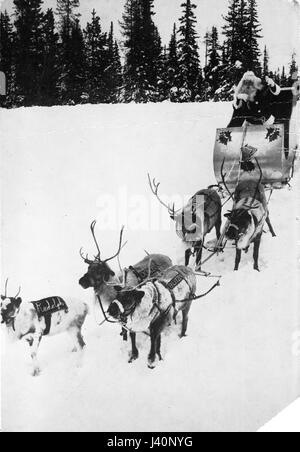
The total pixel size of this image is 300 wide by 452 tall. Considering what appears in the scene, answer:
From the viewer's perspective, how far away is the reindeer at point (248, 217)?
220 cm

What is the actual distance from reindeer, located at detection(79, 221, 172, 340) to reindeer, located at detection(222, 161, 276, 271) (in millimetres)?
304

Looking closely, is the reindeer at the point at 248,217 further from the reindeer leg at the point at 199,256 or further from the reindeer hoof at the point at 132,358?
the reindeer hoof at the point at 132,358

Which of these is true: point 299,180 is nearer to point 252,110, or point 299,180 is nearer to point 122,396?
point 252,110

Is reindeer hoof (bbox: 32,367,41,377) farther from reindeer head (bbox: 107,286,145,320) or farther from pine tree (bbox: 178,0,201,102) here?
pine tree (bbox: 178,0,201,102)

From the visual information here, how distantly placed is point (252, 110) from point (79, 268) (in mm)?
1008

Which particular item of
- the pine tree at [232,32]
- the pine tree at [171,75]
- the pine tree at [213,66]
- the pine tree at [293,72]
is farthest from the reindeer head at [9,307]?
the pine tree at [293,72]

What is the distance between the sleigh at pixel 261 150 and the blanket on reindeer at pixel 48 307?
88 centimetres

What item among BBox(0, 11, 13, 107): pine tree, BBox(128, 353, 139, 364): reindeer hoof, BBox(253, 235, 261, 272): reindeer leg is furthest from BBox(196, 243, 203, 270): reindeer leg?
BBox(0, 11, 13, 107): pine tree

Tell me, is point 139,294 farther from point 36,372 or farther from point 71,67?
point 71,67

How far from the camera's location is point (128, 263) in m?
2.26

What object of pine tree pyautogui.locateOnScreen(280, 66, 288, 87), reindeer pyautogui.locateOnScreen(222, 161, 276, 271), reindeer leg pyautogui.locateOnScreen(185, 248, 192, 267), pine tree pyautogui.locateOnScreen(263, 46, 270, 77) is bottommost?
reindeer leg pyautogui.locateOnScreen(185, 248, 192, 267)

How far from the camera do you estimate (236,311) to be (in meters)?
2.22

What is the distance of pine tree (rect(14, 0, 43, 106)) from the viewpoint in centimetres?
229

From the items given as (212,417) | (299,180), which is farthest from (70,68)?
(212,417)
